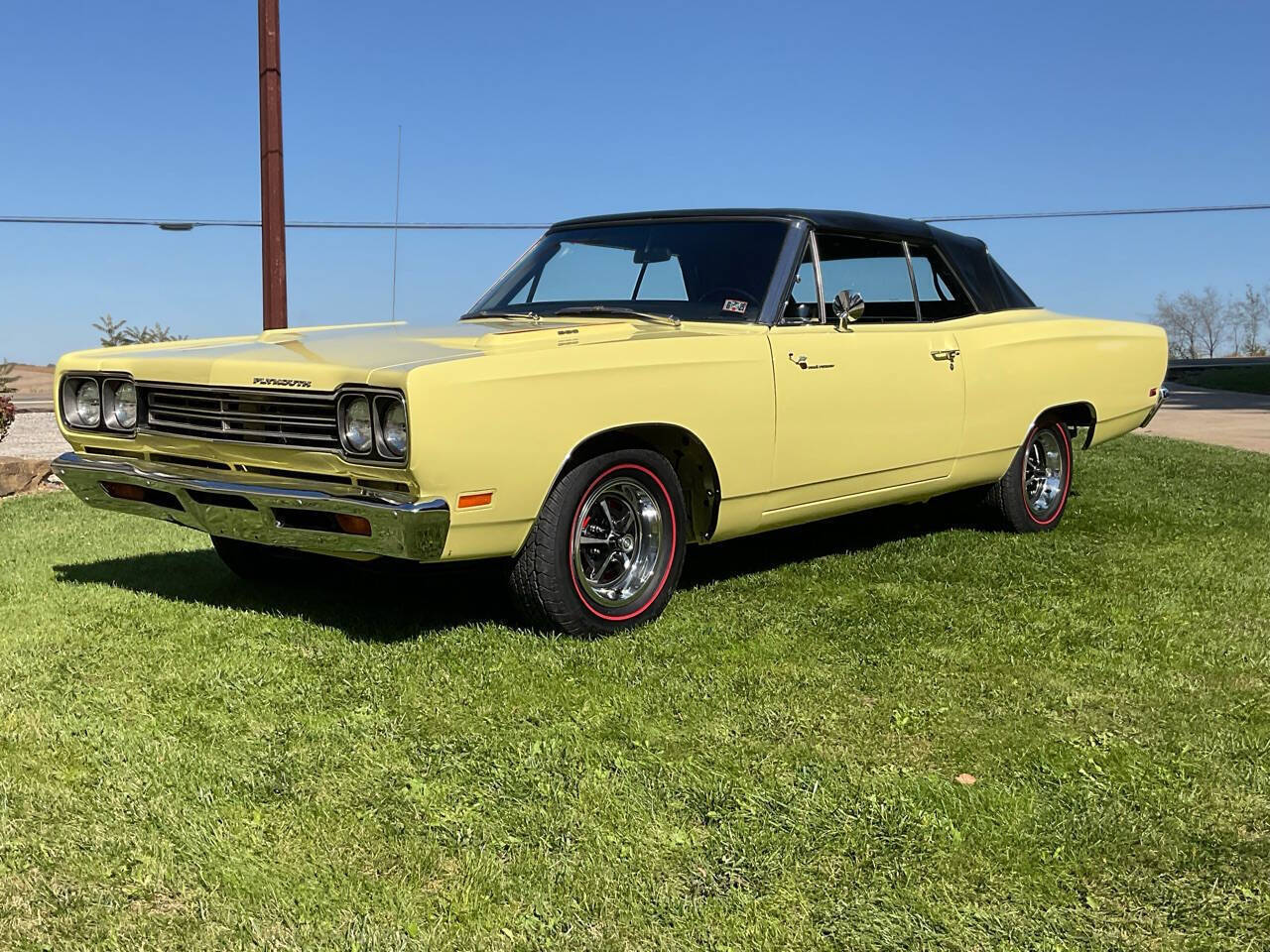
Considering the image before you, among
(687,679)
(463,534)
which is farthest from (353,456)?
(687,679)

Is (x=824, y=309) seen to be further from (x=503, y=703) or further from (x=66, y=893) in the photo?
(x=66, y=893)

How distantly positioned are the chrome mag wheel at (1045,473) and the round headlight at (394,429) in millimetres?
4081

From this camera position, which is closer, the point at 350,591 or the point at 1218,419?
the point at 350,591

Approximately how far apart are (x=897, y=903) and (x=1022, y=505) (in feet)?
14.2

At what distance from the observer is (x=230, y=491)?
4.11m

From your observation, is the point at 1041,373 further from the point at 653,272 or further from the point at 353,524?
the point at 353,524

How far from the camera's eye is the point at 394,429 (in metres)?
3.80

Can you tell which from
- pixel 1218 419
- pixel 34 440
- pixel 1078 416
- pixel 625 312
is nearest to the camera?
pixel 625 312

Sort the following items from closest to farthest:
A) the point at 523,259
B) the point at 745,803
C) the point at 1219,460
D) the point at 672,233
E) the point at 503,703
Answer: the point at 745,803, the point at 503,703, the point at 672,233, the point at 523,259, the point at 1219,460

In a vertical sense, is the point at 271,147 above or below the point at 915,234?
above

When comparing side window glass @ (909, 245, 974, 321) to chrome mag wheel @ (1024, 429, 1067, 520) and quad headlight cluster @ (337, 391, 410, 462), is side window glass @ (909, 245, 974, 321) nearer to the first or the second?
chrome mag wheel @ (1024, 429, 1067, 520)

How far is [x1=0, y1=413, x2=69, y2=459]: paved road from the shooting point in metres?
11.9

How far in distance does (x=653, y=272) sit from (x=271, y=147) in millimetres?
5609

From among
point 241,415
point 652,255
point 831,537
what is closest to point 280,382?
point 241,415
